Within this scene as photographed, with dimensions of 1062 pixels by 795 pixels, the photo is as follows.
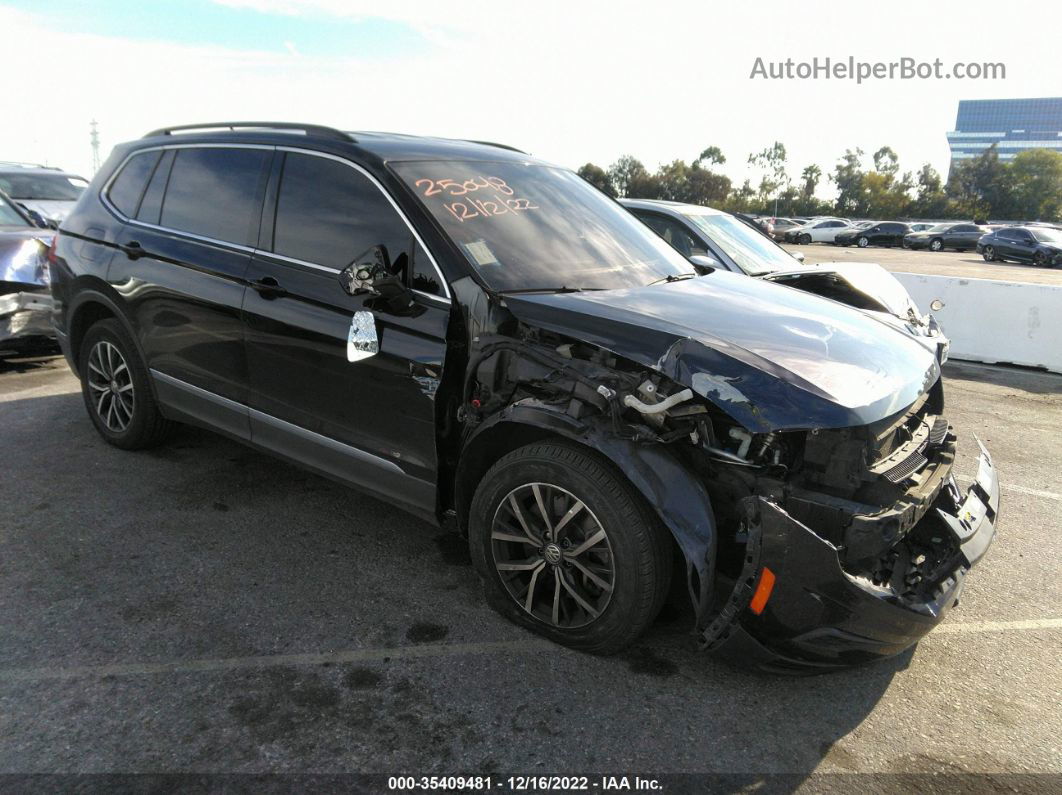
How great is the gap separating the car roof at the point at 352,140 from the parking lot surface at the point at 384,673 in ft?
6.42

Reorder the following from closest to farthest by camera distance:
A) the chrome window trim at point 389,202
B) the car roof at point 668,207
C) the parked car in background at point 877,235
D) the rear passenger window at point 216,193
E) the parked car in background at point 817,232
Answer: the chrome window trim at point 389,202 < the rear passenger window at point 216,193 < the car roof at point 668,207 < the parked car in background at point 877,235 < the parked car in background at point 817,232

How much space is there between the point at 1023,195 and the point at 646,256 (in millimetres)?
84529

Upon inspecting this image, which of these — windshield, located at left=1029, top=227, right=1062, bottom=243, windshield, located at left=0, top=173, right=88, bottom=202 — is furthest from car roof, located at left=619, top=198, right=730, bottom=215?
windshield, located at left=1029, top=227, right=1062, bottom=243

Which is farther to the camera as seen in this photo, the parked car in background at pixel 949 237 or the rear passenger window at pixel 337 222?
the parked car in background at pixel 949 237

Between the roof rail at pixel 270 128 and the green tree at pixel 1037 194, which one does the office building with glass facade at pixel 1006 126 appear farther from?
the roof rail at pixel 270 128

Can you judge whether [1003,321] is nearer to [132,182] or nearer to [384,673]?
[384,673]

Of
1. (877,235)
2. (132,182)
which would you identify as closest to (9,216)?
(132,182)

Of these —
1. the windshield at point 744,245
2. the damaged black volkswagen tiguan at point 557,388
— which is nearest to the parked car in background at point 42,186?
the damaged black volkswagen tiguan at point 557,388

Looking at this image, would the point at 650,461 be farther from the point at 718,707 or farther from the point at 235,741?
the point at 235,741

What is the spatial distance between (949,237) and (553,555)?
1722 inches

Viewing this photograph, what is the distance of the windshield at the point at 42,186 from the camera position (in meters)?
11.3

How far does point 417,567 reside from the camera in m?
3.73

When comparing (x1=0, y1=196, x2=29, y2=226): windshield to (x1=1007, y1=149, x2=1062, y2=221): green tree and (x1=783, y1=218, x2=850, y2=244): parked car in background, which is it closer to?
(x1=783, y1=218, x2=850, y2=244): parked car in background

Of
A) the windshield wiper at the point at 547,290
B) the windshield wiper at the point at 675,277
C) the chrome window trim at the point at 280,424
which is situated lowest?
the chrome window trim at the point at 280,424
